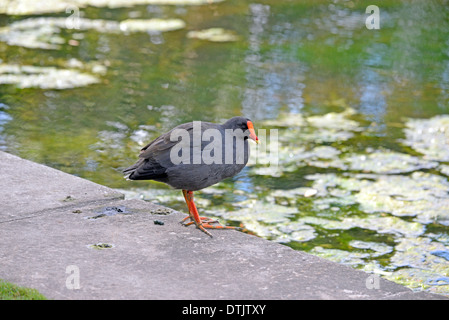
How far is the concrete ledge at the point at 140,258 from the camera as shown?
3.12 meters

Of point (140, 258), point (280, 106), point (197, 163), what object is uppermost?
point (197, 163)

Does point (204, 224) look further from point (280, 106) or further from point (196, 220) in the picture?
point (280, 106)

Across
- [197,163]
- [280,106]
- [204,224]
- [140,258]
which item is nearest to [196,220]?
[204,224]

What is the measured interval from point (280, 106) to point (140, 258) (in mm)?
4624

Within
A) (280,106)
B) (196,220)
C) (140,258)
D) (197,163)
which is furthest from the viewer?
(280,106)

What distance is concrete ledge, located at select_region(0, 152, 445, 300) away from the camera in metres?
3.12

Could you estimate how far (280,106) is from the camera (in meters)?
7.81

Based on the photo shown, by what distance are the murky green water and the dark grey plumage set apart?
4.13ft

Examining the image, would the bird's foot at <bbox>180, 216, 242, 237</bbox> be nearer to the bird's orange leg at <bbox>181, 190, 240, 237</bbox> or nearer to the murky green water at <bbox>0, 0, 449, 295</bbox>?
the bird's orange leg at <bbox>181, 190, 240, 237</bbox>

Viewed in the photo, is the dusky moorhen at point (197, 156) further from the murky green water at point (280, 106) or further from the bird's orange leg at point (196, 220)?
the murky green water at point (280, 106)

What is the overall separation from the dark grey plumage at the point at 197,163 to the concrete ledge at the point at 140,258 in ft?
0.92

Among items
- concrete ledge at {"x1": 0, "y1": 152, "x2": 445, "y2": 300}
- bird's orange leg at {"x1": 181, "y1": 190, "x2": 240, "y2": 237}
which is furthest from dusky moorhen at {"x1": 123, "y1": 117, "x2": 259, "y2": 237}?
concrete ledge at {"x1": 0, "y1": 152, "x2": 445, "y2": 300}

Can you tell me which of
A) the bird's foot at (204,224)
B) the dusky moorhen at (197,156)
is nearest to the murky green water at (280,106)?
the bird's foot at (204,224)
